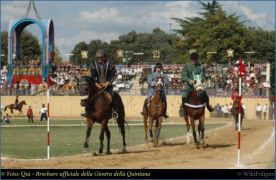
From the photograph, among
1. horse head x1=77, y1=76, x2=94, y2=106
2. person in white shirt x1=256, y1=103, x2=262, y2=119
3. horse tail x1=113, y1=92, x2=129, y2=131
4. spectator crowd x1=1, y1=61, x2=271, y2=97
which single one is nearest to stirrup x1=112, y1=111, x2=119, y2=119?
horse tail x1=113, y1=92, x2=129, y2=131

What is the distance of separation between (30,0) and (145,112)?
47.4 m

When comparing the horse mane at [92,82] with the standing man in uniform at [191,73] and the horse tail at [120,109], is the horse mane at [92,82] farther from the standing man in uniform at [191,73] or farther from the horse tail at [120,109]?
the standing man in uniform at [191,73]

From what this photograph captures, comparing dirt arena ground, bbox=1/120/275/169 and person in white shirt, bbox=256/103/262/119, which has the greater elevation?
dirt arena ground, bbox=1/120/275/169

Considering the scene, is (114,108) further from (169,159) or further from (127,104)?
(127,104)

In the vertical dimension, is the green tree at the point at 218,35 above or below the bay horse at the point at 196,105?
above

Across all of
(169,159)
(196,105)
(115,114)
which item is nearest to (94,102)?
(115,114)

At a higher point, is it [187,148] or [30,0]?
[30,0]

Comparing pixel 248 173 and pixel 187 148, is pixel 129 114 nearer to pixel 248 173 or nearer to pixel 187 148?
→ pixel 187 148

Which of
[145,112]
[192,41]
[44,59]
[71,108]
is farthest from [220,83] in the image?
[145,112]

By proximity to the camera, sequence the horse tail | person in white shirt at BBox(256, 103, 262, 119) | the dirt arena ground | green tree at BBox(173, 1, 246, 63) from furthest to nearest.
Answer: green tree at BBox(173, 1, 246, 63), person in white shirt at BBox(256, 103, 262, 119), the horse tail, the dirt arena ground

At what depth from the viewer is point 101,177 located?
13047 mm

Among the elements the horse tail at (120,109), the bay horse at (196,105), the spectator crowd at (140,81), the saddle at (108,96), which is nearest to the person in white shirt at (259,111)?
the spectator crowd at (140,81)

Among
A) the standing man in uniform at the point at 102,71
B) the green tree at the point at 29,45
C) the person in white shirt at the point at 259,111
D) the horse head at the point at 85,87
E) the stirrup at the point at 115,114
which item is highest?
the green tree at the point at 29,45

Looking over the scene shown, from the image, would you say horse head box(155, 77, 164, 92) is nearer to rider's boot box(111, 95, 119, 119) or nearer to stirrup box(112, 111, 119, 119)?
rider's boot box(111, 95, 119, 119)
